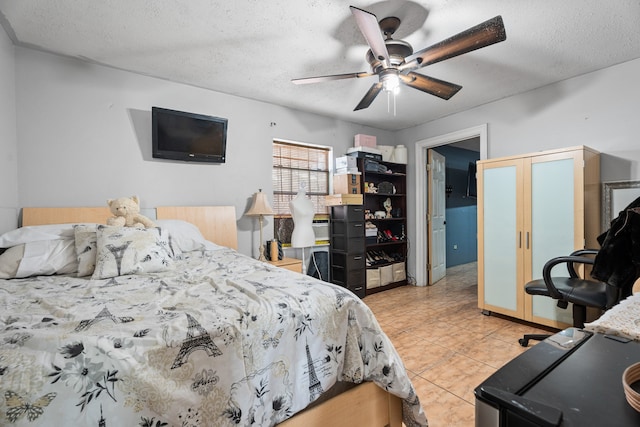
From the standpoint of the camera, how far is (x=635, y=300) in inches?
42.5

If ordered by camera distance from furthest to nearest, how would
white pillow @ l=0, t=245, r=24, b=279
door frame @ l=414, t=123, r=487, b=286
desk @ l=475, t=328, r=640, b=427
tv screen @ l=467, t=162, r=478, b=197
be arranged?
tv screen @ l=467, t=162, r=478, b=197 < door frame @ l=414, t=123, r=487, b=286 < white pillow @ l=0, t=245, r=24, b=279 < desk @ l=475, t=328, r=640, b=427

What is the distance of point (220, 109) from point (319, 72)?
1206 mm

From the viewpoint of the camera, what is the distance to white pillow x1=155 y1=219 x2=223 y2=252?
7.90 ft

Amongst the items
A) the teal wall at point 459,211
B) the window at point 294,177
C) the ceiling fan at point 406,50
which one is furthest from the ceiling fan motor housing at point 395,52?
the teal wall at point 459,211

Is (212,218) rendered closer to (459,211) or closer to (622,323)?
(622,323)

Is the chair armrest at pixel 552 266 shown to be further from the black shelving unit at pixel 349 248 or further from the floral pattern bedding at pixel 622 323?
the black shelving unit at pixel 349 248

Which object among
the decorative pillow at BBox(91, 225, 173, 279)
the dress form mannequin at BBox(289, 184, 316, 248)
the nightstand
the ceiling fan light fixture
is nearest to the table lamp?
the nightstand

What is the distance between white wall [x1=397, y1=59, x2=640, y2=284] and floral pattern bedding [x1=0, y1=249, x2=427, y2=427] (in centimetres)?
306

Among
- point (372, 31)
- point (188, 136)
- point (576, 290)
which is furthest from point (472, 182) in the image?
point (188, 136)

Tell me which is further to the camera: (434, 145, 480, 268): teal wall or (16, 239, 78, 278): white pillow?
(434, 145, 480, 268): teal wall

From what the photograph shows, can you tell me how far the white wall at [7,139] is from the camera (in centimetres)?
201

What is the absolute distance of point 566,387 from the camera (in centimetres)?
62

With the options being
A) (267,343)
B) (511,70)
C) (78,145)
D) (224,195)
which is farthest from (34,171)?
(511,70)

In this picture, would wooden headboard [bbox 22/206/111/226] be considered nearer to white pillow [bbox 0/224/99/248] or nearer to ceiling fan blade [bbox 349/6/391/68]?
white pillow [bbox 0/224/99/248]
